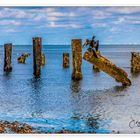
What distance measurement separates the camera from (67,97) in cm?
1179

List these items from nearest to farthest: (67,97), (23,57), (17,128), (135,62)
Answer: (17,128) < (67,97) < (23,57) < (135,62)

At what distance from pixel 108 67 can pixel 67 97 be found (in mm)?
651

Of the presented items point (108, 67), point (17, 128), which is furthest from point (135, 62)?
point (17, 128)

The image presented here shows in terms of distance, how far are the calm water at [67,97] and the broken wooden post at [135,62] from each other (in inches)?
2.7

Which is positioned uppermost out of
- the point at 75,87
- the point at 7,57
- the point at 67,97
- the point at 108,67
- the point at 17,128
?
the point at 7,57

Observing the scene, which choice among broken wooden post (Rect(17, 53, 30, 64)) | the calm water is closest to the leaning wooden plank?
the calm water

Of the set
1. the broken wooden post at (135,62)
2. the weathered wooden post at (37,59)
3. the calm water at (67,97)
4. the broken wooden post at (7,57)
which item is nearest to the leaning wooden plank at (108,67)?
the calm water at (67,97)

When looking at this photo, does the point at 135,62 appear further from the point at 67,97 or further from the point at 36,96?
the point at 36,96

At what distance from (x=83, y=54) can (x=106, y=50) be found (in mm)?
447

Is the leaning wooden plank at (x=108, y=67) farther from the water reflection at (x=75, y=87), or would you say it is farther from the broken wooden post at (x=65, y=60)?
the water reflection at (x=75, y=87)

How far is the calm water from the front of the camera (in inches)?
447

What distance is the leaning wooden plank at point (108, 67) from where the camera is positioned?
1185 cm
